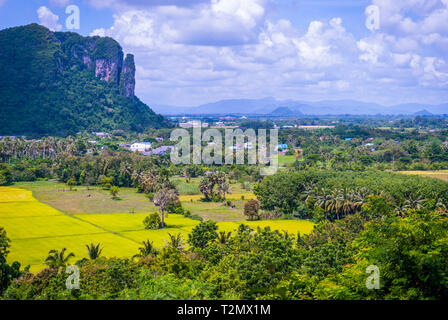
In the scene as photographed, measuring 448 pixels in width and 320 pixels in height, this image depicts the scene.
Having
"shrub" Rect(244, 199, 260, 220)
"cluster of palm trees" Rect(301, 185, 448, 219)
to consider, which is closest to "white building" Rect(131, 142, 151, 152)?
"shrub" Rect(244, 199, 260, 220)

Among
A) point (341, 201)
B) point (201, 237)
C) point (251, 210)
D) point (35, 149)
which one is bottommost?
point (251, 210)

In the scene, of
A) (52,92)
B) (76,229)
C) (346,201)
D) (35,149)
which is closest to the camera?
(76,229)

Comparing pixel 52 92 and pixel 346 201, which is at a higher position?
pixel 52 92

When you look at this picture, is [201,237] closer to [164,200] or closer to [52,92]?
[164,200]

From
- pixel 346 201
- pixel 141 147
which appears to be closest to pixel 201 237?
pixel 346 201

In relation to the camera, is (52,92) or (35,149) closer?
(35,149)

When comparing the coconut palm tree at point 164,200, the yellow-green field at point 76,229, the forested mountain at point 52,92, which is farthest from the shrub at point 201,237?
the forested mountain at point 52,92

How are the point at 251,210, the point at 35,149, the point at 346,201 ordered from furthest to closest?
the point at 35,149 < the point at 251,210 < the point at 346,201
